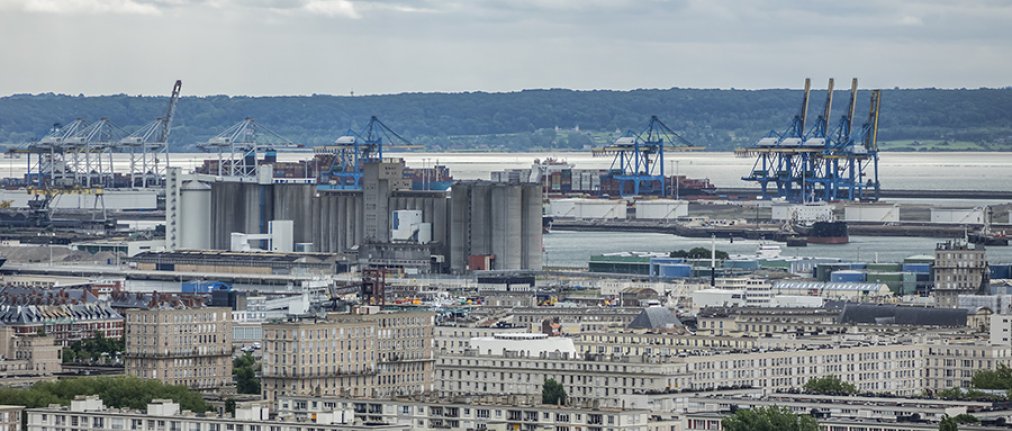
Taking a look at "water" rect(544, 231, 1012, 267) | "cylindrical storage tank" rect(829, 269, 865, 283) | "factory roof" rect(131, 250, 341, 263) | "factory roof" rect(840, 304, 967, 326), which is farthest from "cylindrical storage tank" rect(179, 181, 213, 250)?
"factory roof" rect(840, 304, 967, 326)

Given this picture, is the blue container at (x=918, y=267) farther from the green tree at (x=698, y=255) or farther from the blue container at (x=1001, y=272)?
the green tree at (x=698, y=255)

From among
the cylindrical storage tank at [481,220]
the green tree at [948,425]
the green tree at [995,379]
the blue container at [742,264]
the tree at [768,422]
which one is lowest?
the green tree at [995,379]

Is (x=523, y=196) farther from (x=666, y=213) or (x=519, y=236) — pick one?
(x=666, y=213)

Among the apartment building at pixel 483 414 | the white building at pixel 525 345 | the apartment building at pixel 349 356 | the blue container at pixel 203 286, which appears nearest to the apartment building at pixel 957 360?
the white building at pixel 525 345

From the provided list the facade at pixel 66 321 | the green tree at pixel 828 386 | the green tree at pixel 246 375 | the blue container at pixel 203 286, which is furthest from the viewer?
the blue container at pixel 203 286

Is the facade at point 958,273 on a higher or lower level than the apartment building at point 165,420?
higher

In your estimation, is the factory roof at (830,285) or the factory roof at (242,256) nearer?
the factory roof at (830,285)

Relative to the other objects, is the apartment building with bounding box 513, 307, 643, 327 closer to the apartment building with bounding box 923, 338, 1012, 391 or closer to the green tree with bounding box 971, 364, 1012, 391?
the apartment building with bounding box 923, 338, 1012, 391

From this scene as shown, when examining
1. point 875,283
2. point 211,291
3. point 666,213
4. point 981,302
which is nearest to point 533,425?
point 981,302
